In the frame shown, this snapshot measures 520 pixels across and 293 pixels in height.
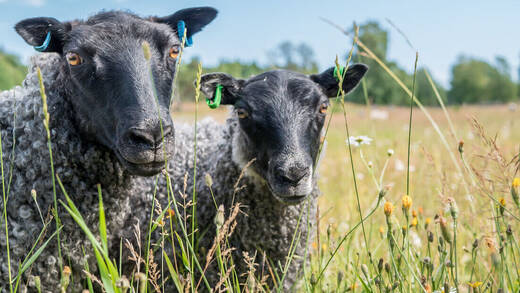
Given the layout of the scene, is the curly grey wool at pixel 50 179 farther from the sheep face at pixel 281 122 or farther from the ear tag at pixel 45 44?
the sheep face at pixel 281 122

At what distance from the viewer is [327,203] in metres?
6.19

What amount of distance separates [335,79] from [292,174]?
1.19 meters

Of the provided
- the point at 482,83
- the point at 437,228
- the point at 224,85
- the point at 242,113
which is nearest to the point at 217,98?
the point at 224,85

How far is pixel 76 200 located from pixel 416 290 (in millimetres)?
2235

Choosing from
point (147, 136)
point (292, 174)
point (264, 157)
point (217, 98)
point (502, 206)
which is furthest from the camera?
point (217, 98)

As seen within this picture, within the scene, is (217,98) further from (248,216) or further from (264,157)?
(248,216)

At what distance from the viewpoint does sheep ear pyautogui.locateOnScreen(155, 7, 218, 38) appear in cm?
372

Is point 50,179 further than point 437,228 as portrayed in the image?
No

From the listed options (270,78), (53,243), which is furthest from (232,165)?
(53,243)

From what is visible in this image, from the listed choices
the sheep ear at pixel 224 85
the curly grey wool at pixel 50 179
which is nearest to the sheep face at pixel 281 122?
the sheep ear at pixel 224 85

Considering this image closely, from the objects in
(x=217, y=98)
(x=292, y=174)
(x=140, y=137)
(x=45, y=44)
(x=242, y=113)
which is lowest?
(x=292, y=174)

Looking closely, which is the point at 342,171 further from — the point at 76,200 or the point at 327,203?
the point at 76,200

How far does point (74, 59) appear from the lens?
3.01 m

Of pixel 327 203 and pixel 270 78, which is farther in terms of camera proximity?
pixel 327 203
